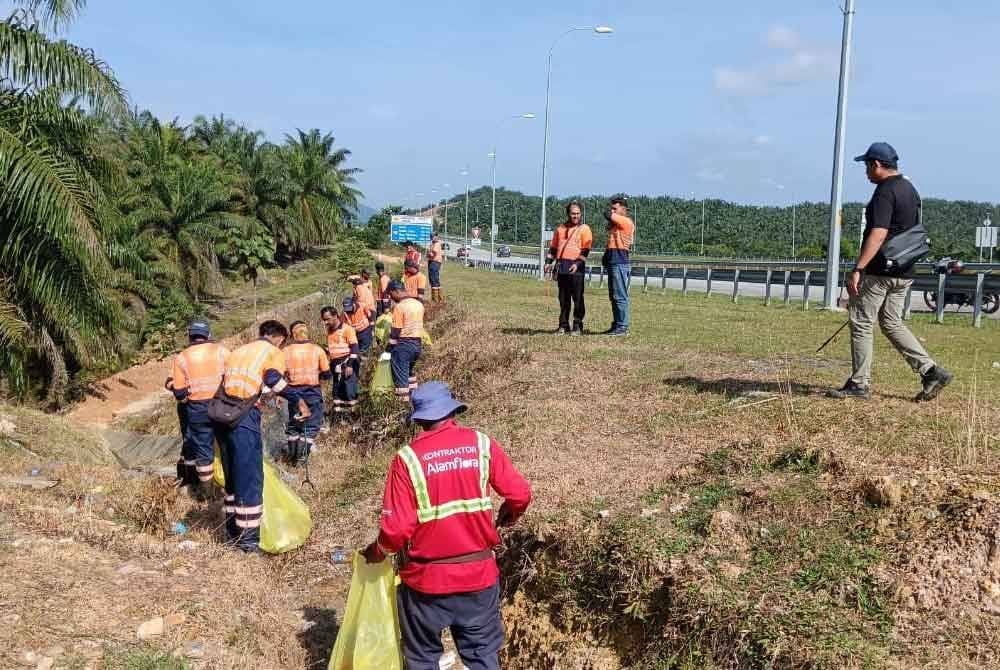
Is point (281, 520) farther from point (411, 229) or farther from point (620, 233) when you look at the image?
point (411, 229)

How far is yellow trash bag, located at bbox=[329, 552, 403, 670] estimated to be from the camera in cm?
432

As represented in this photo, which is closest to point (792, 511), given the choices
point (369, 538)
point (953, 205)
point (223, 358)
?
point (369, 538)

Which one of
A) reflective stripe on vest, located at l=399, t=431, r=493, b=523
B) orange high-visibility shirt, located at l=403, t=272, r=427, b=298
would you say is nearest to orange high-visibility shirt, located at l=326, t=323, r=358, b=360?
orange high-visibility shirt, located at l=403, t=272, r=427, b=298

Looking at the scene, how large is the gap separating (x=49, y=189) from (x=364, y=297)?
5.63 metres

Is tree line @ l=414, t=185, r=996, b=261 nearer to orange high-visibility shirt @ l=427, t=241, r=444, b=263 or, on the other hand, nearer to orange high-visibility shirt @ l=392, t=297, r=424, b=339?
orange high-visibility shirt @ l=427, t=241, r=444, b=263

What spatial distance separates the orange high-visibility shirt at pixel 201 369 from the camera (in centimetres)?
845

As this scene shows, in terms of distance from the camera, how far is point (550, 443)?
7.73m

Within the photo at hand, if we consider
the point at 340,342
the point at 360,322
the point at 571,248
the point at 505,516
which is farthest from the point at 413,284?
the point at 505,516

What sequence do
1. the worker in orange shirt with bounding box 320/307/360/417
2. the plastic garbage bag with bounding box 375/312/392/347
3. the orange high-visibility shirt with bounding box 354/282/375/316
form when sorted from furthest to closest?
1. the plastic garbage bag with bounding box 375/312/392/347
2. the orange high-visibility shirt with bounding box 354/282/375/316
3. the worker in orange shirt with bounding box 320/307/360/417

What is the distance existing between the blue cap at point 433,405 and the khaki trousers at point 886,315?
388 centimetres

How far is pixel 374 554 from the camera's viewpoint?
4.18 meters

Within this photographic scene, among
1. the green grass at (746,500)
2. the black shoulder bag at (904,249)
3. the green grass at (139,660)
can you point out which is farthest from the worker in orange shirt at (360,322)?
the green grass at (139,660)

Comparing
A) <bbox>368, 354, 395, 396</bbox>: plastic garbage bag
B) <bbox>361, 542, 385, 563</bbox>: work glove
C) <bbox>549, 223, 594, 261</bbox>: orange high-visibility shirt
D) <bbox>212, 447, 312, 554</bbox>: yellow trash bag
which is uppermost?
<bbox>549, 223, 594, 261</bbox>: orange high-visibility shirt

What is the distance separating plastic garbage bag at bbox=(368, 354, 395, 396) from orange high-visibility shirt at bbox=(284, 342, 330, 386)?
1.33 m
